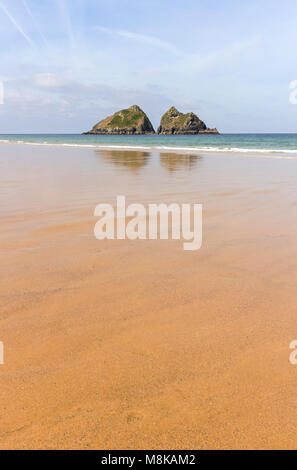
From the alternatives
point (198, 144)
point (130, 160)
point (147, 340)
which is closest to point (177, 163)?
point (130, 160)

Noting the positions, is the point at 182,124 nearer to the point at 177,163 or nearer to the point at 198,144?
the point at 198,144

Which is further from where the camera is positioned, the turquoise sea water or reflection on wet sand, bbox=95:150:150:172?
the turquoise sea water

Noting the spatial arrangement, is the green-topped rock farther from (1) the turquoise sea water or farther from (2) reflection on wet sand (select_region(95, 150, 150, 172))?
(2) reflection on wet sand (select_region(95, 150, 150, 172))

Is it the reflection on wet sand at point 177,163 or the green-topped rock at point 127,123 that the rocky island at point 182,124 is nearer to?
the green-topped rock at point 127,123

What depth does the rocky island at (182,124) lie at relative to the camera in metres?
128

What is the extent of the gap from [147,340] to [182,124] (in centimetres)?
13377

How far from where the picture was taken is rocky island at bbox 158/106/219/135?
127688 millimetres

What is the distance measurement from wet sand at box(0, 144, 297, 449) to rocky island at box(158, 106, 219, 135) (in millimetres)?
131135

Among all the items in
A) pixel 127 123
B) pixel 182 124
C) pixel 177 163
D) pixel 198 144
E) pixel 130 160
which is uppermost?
pixel 127 123

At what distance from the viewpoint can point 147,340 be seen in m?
2.08

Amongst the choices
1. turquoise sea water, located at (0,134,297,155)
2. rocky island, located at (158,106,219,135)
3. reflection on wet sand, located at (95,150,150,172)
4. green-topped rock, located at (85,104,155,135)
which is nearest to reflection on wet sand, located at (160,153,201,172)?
reflection on wet sand, located at (95,150,150,172)

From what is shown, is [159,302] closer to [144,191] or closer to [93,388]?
[93,388]
